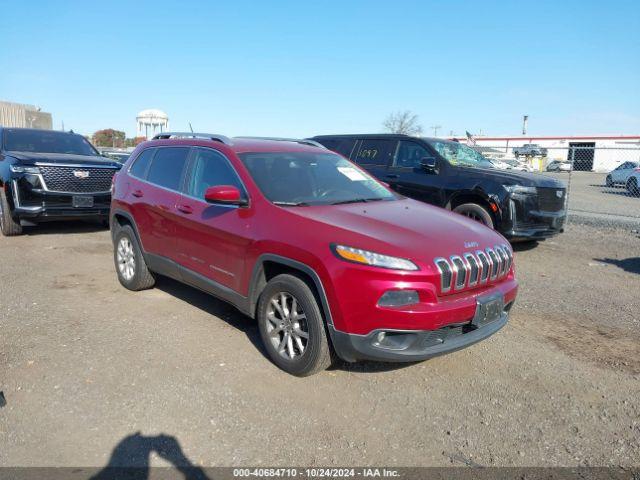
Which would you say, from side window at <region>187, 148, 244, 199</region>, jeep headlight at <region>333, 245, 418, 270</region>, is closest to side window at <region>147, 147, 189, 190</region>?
side window at <region>187, 148, 244, 199</region>

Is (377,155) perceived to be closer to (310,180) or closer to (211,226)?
(310,180)

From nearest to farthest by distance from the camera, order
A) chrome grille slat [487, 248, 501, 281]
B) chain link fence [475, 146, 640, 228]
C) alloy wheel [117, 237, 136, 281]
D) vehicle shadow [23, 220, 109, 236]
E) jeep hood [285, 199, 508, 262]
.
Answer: jeep hood [285, 199, 508, 262] → chrome grille slat [487, 248, 501, 281] → alloy wheel [117, 237, 136, 281] → vehicle shadow [23, 220, 109, 236] → chain link fence [475, 146, 640, 228]

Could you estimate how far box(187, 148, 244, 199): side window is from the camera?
4.48 meters

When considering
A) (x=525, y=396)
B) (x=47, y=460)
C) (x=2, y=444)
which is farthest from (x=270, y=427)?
(x=525, y=396)

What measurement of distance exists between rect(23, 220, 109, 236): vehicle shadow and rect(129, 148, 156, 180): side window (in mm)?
4566

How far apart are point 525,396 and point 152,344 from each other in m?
2.98

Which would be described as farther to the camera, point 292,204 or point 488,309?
point 292,204

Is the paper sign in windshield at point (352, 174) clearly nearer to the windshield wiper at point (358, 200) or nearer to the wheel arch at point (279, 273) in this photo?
the windshield wiper at point (358, 200)

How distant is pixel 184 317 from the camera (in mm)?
5074

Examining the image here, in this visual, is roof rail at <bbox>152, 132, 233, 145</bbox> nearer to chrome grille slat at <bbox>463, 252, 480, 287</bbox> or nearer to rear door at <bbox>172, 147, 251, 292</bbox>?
rear door at <bbox>172, 147, 251, 292</bbox>

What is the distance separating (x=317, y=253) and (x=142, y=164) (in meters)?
3.17

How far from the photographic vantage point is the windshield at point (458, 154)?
8516 mm

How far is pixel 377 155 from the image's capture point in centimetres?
908

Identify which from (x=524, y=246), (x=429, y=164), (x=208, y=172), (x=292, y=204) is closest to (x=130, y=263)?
(x=208, y=172)
